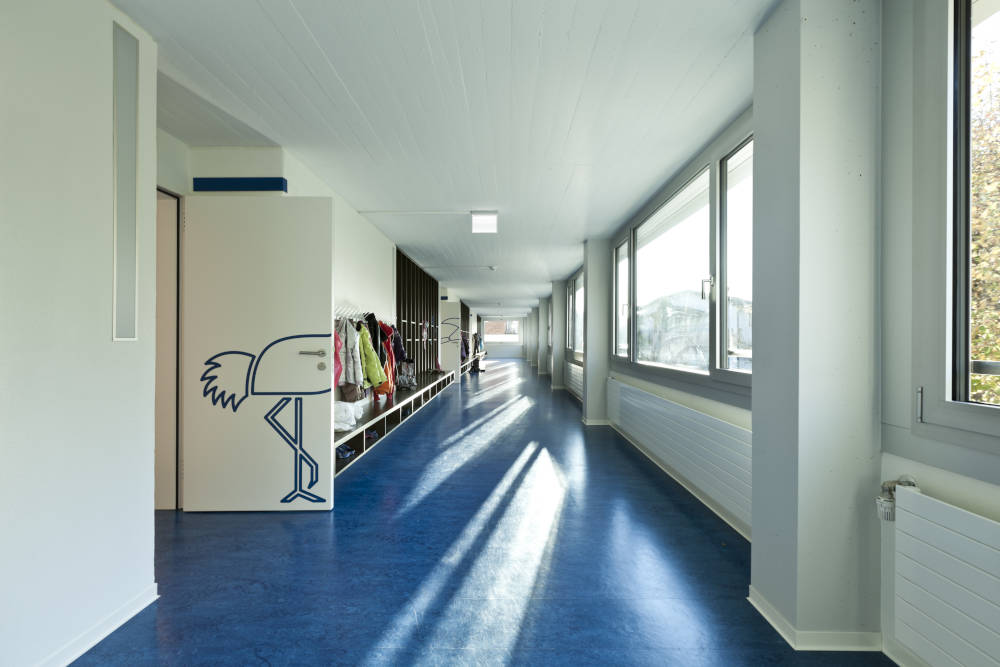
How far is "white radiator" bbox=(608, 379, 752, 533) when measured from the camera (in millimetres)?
2889

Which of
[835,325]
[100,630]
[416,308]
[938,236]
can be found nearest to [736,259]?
[835,325]

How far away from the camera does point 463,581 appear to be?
2422 mm

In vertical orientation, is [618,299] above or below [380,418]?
Answer: above

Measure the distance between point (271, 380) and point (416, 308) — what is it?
5708 mm

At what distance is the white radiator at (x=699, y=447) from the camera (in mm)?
2889

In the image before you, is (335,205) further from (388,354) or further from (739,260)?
(739,260)

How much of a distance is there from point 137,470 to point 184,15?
2.02m

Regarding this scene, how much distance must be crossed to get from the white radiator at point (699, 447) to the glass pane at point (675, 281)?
443 mm

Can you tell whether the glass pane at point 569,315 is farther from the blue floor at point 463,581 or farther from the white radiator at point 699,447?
the blue floor at point 463,581

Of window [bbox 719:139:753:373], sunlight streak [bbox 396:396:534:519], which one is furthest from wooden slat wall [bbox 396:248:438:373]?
window [bbox 719:139:753:373]

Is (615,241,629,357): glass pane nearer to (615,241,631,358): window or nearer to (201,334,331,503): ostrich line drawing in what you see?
(615,241,631,358): window

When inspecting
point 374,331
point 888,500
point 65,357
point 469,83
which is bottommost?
point 888,500

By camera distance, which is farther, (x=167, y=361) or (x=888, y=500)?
(x=167, y=361)

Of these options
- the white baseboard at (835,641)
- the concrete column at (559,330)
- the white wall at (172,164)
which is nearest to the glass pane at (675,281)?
the white baseboard at (835,641)
